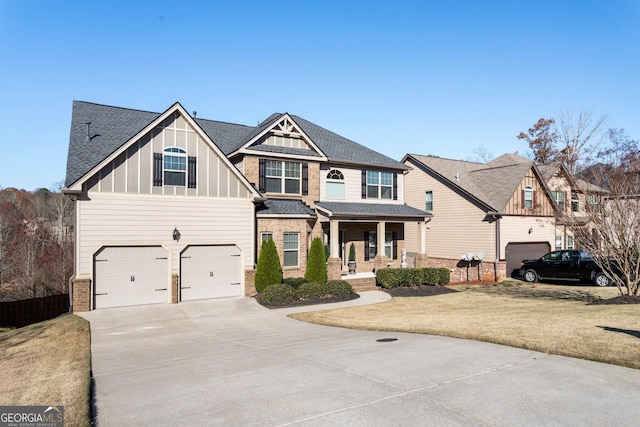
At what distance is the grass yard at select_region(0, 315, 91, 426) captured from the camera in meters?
6.92

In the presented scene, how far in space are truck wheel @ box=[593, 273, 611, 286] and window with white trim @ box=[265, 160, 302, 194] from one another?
16349 millimetres

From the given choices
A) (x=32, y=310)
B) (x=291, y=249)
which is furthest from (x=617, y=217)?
(x=32, y=310)

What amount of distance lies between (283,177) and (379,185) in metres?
6.67

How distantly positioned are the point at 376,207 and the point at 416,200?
823cm

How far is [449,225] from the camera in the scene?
29.9 m

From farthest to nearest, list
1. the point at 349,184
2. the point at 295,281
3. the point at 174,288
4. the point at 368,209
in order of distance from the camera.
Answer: the point at 349,184, the point at 368,209, the point at 295,281, the point at 174,288

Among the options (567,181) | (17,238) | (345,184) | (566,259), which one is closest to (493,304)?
(566,259)

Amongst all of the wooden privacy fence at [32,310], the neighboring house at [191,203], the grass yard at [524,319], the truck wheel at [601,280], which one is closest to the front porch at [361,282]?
the neighboring house at [191,203]

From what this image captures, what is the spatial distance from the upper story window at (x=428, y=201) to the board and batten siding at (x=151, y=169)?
16.5 metres

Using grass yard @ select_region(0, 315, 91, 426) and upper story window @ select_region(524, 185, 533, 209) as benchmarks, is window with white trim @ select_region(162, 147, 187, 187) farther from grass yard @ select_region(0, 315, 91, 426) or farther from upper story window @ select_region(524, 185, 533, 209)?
upper story window @ select_region(524, 185, 533, 209)

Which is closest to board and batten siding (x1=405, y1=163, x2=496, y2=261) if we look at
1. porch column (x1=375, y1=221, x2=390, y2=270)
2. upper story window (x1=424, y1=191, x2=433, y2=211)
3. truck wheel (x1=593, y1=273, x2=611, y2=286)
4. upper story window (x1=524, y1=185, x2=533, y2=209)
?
upper story window (x1=424, y1=191, x2=433, y2=211)

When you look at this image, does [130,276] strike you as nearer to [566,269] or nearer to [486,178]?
[566,269]

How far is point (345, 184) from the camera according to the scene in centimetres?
2525

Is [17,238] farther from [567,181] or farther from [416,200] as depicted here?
[567,181]
